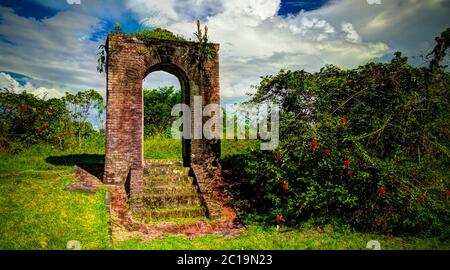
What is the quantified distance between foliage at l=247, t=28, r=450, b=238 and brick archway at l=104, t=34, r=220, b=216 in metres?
2.61

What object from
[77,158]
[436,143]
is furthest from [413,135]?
[77,158]

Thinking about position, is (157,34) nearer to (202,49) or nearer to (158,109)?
(202,49)

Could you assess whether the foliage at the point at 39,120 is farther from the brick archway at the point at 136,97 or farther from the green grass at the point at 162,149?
the brick archway at the point at 136,97

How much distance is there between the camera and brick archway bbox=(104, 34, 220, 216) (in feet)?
31.2

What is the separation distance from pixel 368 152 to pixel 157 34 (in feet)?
23.8

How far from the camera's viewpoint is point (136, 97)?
9711 mm

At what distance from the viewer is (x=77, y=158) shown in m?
14.2

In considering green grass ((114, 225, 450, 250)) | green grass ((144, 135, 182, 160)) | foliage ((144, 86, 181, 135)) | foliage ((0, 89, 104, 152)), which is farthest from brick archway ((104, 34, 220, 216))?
foliage ((144, 86, 181, 135))

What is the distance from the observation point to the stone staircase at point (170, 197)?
26.7ft

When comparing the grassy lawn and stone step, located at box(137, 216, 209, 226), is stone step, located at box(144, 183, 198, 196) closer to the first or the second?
stone step, located at box(137, 216, 209, 226)

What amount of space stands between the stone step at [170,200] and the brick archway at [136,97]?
0.38 meters

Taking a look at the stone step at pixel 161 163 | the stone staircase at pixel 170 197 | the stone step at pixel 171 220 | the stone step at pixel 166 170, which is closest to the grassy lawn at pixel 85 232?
the stone step at pixel 171 220

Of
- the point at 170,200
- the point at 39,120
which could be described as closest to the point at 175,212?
the point at 170,200
